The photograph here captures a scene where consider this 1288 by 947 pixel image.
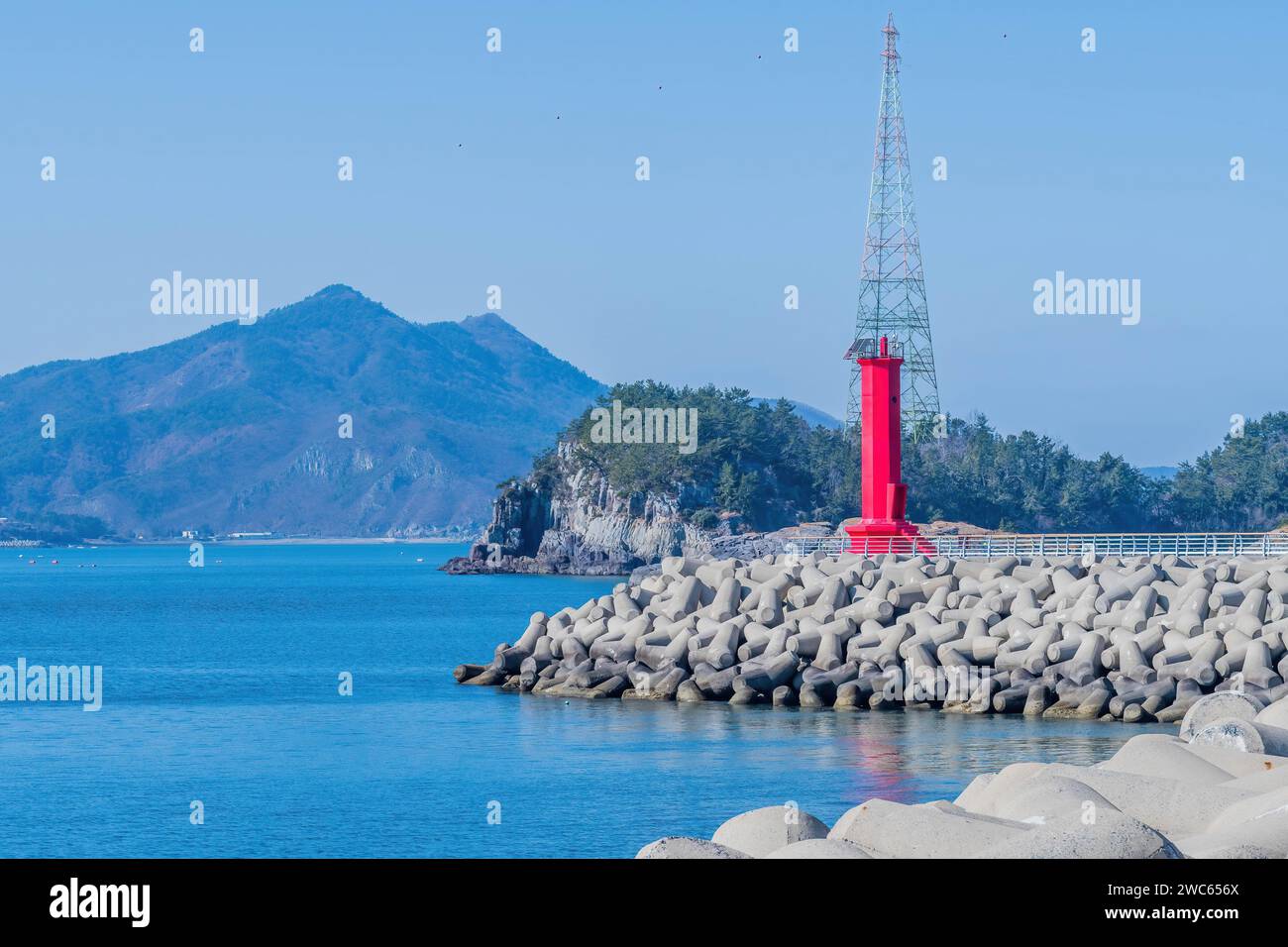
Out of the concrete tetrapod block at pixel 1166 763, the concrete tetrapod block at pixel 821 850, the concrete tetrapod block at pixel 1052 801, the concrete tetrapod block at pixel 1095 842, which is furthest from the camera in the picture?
the concrete tetrapod block at pixel 1166 763

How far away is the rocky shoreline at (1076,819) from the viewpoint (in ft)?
31.3

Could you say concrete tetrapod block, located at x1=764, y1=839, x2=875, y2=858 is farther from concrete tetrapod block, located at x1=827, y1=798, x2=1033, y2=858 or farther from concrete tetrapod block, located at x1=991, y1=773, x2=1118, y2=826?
concrete tetrapod block, located at x1=991, y1=773, x2=1118, y2=826

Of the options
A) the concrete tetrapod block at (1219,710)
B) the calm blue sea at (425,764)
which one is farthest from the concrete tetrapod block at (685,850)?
the calm blue sea at (425,764)

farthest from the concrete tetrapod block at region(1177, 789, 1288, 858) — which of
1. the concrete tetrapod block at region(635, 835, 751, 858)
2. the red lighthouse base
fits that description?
the red lighthouse base

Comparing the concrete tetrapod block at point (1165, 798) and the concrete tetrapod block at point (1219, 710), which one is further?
the concrete tetrapod block at point (1219, 710)

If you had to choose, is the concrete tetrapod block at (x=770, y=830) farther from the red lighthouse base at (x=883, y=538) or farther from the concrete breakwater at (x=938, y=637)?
the red lighthouse base at (x=883, y=538)

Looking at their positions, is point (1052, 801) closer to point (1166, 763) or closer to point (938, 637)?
point (1166, 763)

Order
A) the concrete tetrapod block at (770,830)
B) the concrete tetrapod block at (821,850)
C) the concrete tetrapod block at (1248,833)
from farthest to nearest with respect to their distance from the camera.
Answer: the concrete tetrapod block at (770,830), the concrete tetrapod block at (821,850), the concrete tetrapod block at (1248,833)

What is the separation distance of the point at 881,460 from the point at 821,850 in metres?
34.2

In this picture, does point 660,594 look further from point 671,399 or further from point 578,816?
point 671,399
